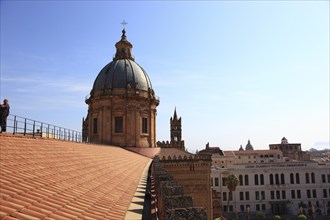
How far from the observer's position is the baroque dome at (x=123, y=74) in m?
34.7

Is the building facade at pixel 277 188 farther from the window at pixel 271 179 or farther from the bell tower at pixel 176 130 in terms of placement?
the bell tower at pixel 176 130

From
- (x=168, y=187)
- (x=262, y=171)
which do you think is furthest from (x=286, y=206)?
(x=168, y=187)

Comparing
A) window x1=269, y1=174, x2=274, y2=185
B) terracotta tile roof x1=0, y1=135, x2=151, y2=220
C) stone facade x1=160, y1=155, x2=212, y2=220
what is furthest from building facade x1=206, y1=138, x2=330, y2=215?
terracotta tile roof x1=0, y1=135, x2=151, y2=220

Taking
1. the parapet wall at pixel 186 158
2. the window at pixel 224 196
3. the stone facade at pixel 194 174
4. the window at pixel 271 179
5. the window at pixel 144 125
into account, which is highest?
the window at pixel 144 125

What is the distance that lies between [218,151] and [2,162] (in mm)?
79554

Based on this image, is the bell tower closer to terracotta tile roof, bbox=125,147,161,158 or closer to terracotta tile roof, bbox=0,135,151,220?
terracotta tile roof, bbox=125,147,161,158

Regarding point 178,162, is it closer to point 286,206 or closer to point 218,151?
point 286,206

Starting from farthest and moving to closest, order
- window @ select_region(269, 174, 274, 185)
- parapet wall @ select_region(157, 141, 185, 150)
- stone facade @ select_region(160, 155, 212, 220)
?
window @ select_region(269, 174, 274, 185), parapet wall @ select_region(157, 141, 185, 150), stone facade @ select_region(160, 155, 212, 220)

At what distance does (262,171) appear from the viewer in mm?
55406

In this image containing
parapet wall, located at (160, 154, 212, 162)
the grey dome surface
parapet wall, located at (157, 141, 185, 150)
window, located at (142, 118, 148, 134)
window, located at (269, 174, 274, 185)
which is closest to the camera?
parapet wall, located at (160, 154, 212, 162)

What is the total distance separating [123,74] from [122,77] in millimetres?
452

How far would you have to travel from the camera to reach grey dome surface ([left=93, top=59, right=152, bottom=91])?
34.7 m

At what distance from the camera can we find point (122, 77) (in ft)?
115

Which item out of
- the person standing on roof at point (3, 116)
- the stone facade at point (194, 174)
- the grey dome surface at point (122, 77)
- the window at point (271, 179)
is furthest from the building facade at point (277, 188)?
the person standing on roof at point (3, 116)
